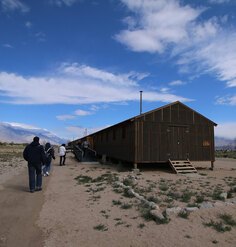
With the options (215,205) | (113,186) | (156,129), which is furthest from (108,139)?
(215,205)

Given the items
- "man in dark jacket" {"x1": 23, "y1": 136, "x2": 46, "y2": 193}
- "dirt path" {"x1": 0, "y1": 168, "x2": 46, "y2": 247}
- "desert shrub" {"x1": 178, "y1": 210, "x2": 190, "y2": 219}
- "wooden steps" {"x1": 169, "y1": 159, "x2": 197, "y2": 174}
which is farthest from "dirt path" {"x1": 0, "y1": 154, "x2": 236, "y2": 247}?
"wooden steps" {"x1": 169, "y1": 159, "x2": 197, "y2": 174}

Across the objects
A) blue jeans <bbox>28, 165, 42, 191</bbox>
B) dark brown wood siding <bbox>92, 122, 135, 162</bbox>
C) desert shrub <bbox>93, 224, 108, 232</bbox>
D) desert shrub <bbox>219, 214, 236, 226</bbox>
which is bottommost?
desert shrub <bbox>93, 224, 108, 232</bbox>

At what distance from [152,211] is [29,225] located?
303 centimetres

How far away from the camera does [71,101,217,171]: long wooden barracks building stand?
21.3 meters

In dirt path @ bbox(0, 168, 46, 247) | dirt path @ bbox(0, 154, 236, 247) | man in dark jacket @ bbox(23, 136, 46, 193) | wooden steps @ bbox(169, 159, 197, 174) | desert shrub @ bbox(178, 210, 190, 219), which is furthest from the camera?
wooden steps @ bbox(169, 159, 197, 174)

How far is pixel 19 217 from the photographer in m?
8.74

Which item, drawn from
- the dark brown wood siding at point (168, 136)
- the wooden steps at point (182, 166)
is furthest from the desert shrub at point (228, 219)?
the dark brown wood siding at point (168, 136)

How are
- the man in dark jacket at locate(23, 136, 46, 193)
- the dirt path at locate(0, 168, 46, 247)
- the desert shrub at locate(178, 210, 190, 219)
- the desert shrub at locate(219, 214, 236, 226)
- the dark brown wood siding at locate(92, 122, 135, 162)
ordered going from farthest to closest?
1. the dark brown wood siding at locate(92, 122, 135, 162)
2. the man in dark jacket at locate(23, 136, 46, 193)
3. the desert shrub at locate(178, 210, 190, 219)
4. the desert shrub at locate(219, 214, 236, 226)
5. the dirt path at locate(0, 168, 46, 247)

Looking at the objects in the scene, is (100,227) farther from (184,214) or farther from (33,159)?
(33,159)

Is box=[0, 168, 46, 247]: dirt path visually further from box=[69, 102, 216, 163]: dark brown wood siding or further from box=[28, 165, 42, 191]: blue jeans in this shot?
box=[69, 102, 216, 163]: dark brown wood siding

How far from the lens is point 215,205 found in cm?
904

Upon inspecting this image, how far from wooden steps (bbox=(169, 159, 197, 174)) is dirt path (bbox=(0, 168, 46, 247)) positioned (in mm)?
10206

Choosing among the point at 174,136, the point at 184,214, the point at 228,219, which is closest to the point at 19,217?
the point at 184,214

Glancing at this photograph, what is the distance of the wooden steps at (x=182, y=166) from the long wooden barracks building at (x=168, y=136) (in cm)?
41
